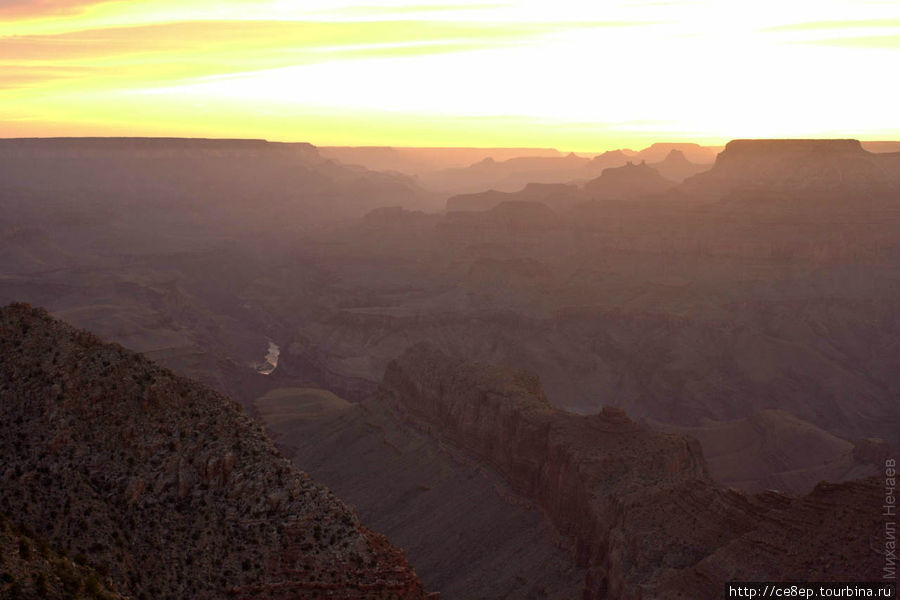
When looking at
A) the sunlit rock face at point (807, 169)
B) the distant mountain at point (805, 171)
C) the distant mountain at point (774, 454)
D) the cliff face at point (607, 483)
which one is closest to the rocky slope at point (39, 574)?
the cliff face at point (607, 483)

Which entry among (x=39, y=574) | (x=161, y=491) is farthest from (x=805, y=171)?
(x=39, y=574)

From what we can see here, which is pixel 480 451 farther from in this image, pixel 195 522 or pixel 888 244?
pixel 888 244

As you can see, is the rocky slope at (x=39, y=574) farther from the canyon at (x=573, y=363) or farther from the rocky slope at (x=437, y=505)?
the rocky slope at (x=437, y=505)

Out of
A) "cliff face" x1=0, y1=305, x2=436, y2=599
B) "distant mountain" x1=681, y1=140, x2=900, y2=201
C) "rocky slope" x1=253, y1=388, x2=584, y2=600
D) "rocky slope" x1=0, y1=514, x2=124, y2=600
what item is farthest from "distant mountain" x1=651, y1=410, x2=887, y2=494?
"distant mountain" x1=681, y1=140, x2=900, y2=201

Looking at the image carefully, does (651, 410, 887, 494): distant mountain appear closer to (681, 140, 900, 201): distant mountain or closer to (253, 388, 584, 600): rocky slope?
(253, 388, 584, 600): rocky slope

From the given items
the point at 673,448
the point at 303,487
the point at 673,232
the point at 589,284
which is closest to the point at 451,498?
the point at 673,448

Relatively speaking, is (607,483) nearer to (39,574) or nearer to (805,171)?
(39,574)
